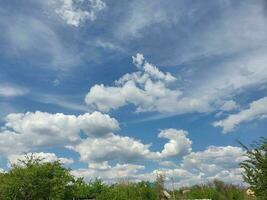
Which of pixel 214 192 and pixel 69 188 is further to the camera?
pixel 214 192

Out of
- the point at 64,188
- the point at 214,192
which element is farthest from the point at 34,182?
the point at 214,192

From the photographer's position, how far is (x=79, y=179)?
64375 mm

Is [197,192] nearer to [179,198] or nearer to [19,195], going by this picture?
[179,198]

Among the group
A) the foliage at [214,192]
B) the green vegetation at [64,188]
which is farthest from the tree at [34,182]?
the foliage at [214,192]

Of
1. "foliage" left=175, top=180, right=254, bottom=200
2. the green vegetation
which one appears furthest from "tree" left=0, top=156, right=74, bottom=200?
"foliage" left=175, top=180, right=254, bottom=200

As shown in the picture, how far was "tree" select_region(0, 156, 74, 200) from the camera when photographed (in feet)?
175

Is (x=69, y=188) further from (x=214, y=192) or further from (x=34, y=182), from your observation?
(x=214, y=192)

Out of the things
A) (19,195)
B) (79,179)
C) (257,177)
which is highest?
(79,179)

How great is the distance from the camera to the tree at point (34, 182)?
175 feet

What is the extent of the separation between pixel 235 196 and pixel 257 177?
48.6 m

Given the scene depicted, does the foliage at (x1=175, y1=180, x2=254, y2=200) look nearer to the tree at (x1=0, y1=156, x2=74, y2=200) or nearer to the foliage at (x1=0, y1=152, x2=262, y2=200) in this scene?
the foliage at (x1=0, y1=152, x2=262, y2=200)

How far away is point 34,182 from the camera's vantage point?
178ft

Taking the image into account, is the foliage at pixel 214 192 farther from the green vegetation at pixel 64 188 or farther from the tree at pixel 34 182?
the tree at pixel 34 182

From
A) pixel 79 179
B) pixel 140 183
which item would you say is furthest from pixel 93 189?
pixel 140 183
